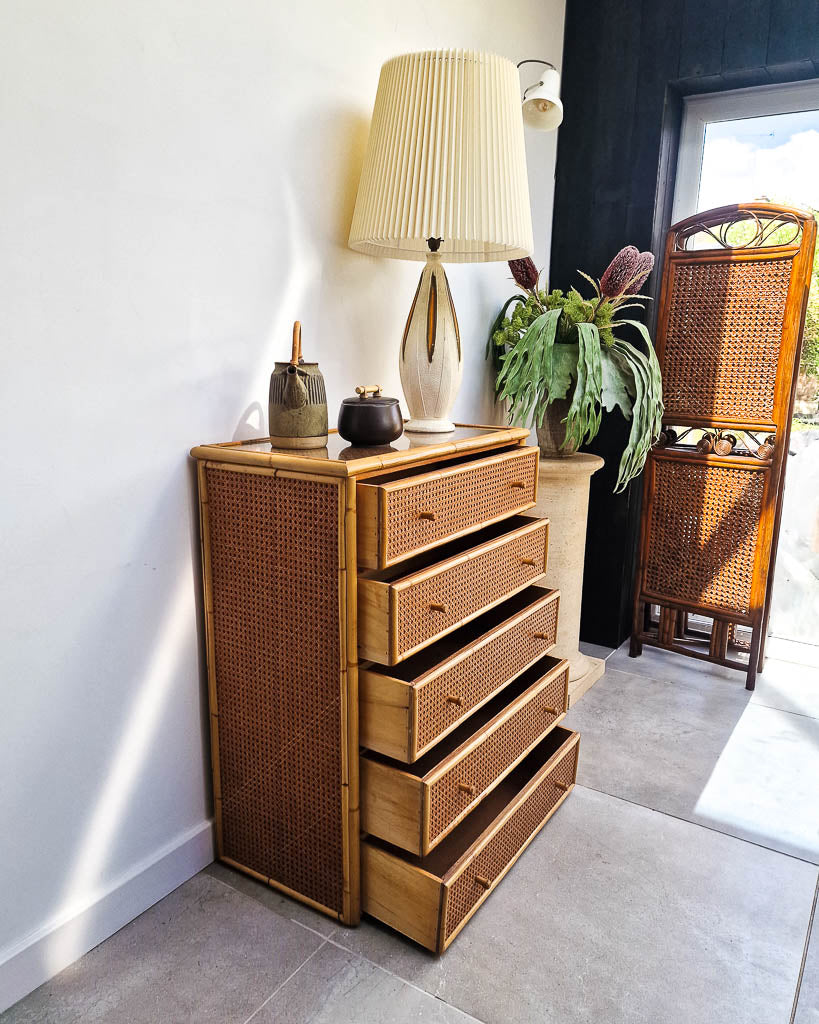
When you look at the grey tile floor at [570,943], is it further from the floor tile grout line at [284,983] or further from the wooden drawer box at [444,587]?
the wooden drawer box at [444,587]

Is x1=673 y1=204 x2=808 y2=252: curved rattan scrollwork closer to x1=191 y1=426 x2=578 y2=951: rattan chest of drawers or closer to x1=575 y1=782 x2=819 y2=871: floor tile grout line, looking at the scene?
x1=191 y1=426 x2=578 y2=951: rattan chest of drawers

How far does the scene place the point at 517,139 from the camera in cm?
155

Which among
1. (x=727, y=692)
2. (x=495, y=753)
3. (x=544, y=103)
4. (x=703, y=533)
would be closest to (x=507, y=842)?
(x=495, y=753)

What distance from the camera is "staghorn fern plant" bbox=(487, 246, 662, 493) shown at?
2.03 m

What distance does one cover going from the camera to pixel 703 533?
2457 millimetres

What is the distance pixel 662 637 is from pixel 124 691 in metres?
1.90

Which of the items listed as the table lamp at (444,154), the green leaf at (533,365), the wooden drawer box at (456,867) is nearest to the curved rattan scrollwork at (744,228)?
the green leaf at (533,365)

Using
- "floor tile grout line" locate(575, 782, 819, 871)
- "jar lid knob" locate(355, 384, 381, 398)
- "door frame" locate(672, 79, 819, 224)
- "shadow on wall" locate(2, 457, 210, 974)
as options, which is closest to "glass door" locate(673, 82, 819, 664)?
"door frame" locate(672, 79, 819, 224)

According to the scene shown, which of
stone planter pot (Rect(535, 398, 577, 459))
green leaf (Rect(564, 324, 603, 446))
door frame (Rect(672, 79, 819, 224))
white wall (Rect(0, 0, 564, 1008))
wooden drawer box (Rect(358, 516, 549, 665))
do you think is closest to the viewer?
white wall (Rect(0, 0, 564, 1008))

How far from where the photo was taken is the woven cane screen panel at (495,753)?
133 centimetres

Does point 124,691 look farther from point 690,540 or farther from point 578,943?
point 690,540

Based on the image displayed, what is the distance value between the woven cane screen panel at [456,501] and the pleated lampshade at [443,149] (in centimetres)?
47

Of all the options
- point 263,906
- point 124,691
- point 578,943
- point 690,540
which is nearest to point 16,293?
point 124,691

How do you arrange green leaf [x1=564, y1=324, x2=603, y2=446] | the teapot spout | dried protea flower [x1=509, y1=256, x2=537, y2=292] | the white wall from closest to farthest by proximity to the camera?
the white wall, the teapot spout, green leaf [x1=564, y1=324, x2=603, y2=446], dried protea flower [x1=509, y1=256, x2=537, y2=292]
